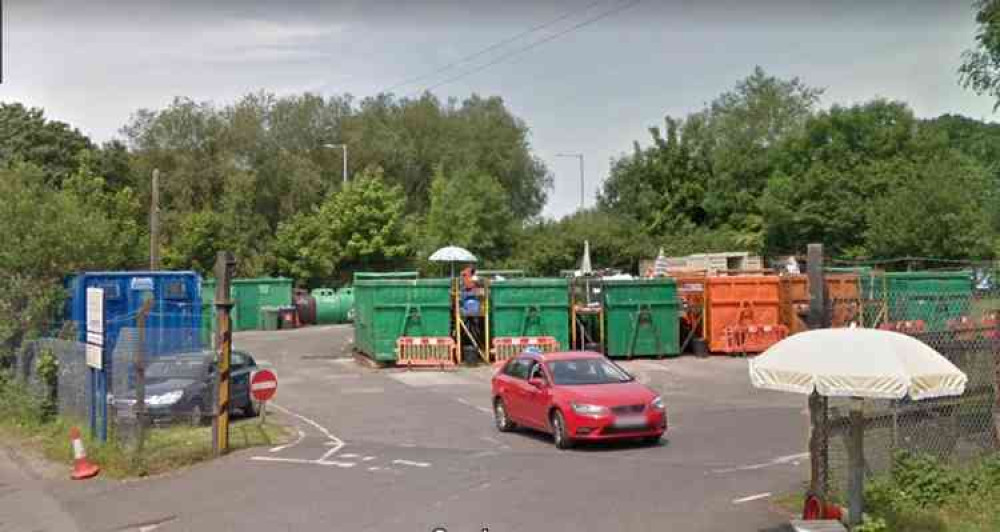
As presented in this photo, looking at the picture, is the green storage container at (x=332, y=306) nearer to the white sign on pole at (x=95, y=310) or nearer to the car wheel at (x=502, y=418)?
the car wheel at (x=502, y=418)

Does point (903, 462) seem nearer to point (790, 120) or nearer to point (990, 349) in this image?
point (990, 349)

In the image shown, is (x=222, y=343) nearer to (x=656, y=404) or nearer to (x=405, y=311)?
(x=656, y=404)

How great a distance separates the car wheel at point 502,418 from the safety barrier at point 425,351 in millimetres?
11029

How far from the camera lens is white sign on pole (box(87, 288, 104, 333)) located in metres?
15.8

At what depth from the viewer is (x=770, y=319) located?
30.5m

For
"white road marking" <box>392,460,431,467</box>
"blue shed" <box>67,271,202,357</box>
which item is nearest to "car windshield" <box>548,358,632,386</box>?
"white road marking" <box>392,460,431,467</box>

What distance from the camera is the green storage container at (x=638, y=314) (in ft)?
97.2

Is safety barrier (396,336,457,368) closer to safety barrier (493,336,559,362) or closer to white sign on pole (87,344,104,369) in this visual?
safety barrier (493,336,559,362)

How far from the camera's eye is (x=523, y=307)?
29.1 m

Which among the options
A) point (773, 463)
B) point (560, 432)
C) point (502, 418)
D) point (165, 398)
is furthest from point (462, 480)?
point (165, 398)

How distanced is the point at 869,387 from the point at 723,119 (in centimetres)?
7933

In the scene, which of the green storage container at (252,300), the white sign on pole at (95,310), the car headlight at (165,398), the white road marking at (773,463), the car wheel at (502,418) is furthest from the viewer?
the green storage container at (252,300)

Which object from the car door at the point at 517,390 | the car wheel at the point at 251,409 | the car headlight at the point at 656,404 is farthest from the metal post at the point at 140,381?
the car headlight at the point at 656,404

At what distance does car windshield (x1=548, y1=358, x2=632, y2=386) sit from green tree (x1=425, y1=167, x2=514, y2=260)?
136ft
